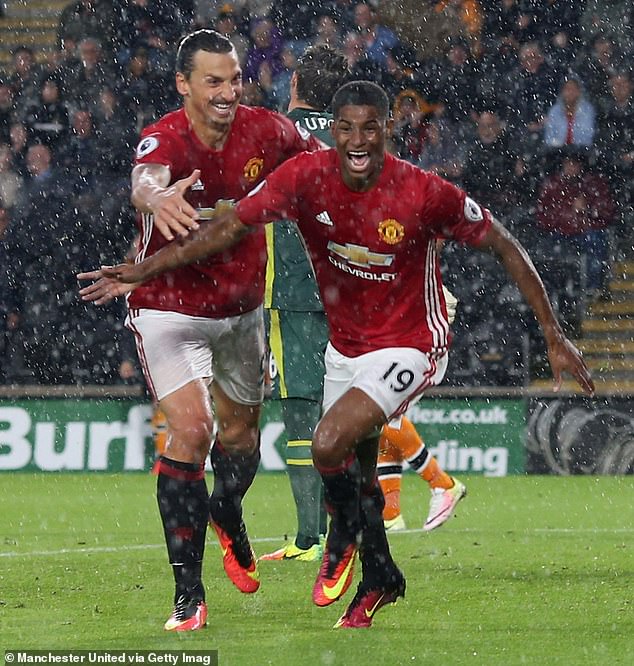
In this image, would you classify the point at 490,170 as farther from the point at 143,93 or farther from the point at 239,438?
the point at 239,438

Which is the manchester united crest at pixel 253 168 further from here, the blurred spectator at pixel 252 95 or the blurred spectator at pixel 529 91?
the blurred spectator at pixel 529 91

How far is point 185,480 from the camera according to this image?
245 inches

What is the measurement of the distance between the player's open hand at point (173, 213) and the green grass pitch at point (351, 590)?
57.1 inches

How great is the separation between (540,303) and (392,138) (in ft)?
26.7

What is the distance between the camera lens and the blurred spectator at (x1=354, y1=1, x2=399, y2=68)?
1477cm

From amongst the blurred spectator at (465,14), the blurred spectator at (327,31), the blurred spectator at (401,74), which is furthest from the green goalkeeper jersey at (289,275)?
the blurred spectator at (465,14)

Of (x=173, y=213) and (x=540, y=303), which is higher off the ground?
(x=173, y=213)

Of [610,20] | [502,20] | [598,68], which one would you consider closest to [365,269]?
[598,68]

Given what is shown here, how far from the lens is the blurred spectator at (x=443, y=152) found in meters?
14.2

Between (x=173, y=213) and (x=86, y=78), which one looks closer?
(x=173, y=213)

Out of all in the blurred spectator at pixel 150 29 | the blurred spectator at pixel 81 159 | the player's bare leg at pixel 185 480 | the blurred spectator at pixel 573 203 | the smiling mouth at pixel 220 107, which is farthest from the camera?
the blurred spectator at pixel 150 29

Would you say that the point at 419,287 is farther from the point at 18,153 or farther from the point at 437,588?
the point at 18,153

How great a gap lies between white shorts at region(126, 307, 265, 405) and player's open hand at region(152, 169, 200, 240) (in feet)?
2.32

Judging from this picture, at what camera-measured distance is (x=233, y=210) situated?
19.6 ft
